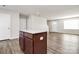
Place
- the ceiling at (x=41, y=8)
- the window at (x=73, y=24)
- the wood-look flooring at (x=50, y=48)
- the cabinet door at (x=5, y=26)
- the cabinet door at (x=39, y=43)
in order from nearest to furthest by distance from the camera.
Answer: the ceiling at (x=41, y=8)
the cabinet door at (x=39, y=43)
the cabinet door at (x=5, y=26)
the window at (x=73, y=24)
the wood-look flooring at (x=50, y=48)

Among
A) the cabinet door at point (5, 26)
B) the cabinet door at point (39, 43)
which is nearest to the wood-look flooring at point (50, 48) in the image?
the cabinet door at point (5, 26)

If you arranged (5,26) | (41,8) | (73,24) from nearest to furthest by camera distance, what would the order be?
(41,8)
(5,26)
(73,24)

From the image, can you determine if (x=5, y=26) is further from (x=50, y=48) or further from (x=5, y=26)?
(x=50, y=48)

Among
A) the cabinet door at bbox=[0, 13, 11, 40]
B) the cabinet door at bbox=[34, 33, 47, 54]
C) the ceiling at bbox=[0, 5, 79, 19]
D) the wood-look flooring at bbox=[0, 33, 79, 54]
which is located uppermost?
the ceiling at bbox=[0, 5, 79, 19]

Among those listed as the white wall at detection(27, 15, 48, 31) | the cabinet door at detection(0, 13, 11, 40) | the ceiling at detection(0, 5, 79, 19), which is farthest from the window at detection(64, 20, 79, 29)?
the cabinet door at detection(0, 13, 11, 40)

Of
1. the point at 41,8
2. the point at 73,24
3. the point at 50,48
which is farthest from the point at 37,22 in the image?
the point at 50,48

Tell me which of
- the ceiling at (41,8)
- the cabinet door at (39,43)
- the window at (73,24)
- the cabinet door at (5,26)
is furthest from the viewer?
the window at (73,24)

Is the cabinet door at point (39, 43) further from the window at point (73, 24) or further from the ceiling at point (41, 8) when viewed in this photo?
the window at point (73, 24)

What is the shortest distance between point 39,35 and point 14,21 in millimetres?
1195

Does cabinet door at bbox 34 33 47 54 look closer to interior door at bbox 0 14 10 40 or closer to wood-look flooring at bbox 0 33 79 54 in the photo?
wood-look flooring at bbox 0 33 79 54

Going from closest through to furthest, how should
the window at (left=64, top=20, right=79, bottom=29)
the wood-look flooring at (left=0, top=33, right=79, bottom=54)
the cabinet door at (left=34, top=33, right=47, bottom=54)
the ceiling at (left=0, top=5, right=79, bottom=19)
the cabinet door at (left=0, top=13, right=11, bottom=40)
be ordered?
1. the ceiling at (left=0, top=5, right=79, bottom=19)
2. the cabinet door at (left=34, top=33, right=47, bottom=54)
3. the cabinet door at (left=0, top=13, right=11, bottom=40)
4. the window at (left=64, top=20, right=79, bottom=29)
5. the wood-look flooring at (left=0, top=33, right=79, bottom=54)
